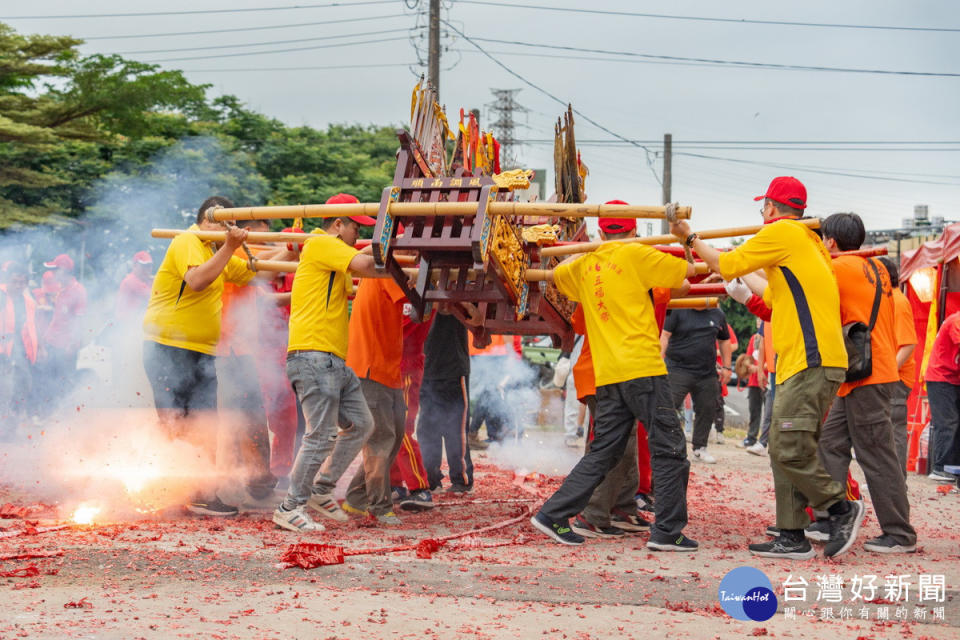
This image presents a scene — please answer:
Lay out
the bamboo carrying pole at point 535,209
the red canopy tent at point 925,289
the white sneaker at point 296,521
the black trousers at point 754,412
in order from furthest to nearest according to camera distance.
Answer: the black trousers at point 754,412 → the red canopy tent at point 925,289 → the white sneaker at point 296,521 → the bamboo carrying pole at point 535,209

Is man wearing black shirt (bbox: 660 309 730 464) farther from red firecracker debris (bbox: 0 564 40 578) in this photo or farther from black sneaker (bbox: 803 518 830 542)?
red firecracker debris (bbox: 0 564 40 578)

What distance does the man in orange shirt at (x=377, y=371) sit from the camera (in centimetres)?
659

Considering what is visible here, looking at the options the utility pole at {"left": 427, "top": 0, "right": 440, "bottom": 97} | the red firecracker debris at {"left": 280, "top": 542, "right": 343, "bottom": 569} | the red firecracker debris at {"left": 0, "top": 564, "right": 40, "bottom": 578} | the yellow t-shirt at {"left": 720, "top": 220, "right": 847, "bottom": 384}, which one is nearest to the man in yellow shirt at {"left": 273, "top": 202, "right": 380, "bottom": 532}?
the red firecracker debris at {"left": 280, "top": 542, "right": 343, "bottom": 569}

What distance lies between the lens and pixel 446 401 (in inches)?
322

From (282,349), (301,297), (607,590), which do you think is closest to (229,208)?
(301,297)

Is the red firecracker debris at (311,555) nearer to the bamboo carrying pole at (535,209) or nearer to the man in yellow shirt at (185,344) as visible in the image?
the man in yellow shirt at (185,344)

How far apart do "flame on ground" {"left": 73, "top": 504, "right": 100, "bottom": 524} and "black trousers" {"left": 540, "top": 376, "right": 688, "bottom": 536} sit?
288 cm

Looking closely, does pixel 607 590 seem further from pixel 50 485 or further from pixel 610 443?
pixel 50 485

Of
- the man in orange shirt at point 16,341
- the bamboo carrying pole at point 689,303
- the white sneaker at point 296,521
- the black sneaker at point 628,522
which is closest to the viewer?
the white sneaker at point 296,521

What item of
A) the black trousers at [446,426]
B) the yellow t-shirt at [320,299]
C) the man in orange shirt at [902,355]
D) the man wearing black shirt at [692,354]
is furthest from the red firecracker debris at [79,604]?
the man wearing black shirt at [692,354]

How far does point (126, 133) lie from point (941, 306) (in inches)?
788

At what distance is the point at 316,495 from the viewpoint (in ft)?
21.2

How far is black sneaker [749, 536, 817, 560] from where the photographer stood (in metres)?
5.46

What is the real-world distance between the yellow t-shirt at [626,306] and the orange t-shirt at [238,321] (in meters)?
2.67
